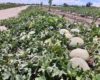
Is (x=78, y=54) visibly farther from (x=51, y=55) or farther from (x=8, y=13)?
(x=8, y=13)

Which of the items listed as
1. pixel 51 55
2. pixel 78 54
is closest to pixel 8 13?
pixel 78 54

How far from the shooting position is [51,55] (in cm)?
673

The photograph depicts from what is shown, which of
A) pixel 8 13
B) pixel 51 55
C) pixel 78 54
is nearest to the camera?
pixel 51 55

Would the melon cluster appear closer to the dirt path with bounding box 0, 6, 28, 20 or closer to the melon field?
the melon field

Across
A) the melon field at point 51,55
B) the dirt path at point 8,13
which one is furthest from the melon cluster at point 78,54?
the dirt path at point 8,13

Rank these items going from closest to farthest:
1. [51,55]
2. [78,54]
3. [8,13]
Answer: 1. [51,55]
2. [78,54]
3. [8,13]

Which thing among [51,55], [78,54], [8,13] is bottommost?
[8,13]

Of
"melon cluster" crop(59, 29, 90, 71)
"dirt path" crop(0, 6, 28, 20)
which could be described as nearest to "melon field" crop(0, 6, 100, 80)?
"melon cluster" crop(59, 29, 90, 71)

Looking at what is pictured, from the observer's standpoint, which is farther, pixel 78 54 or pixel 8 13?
pixel 8 13

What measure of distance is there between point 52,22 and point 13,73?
19.8 feet

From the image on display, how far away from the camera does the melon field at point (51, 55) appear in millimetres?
6230

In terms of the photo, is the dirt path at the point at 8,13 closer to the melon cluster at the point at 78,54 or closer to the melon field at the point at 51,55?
the melon field at the point at 51,55

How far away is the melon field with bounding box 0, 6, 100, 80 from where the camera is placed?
623 centimetres

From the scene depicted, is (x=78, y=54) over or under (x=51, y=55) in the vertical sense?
under
